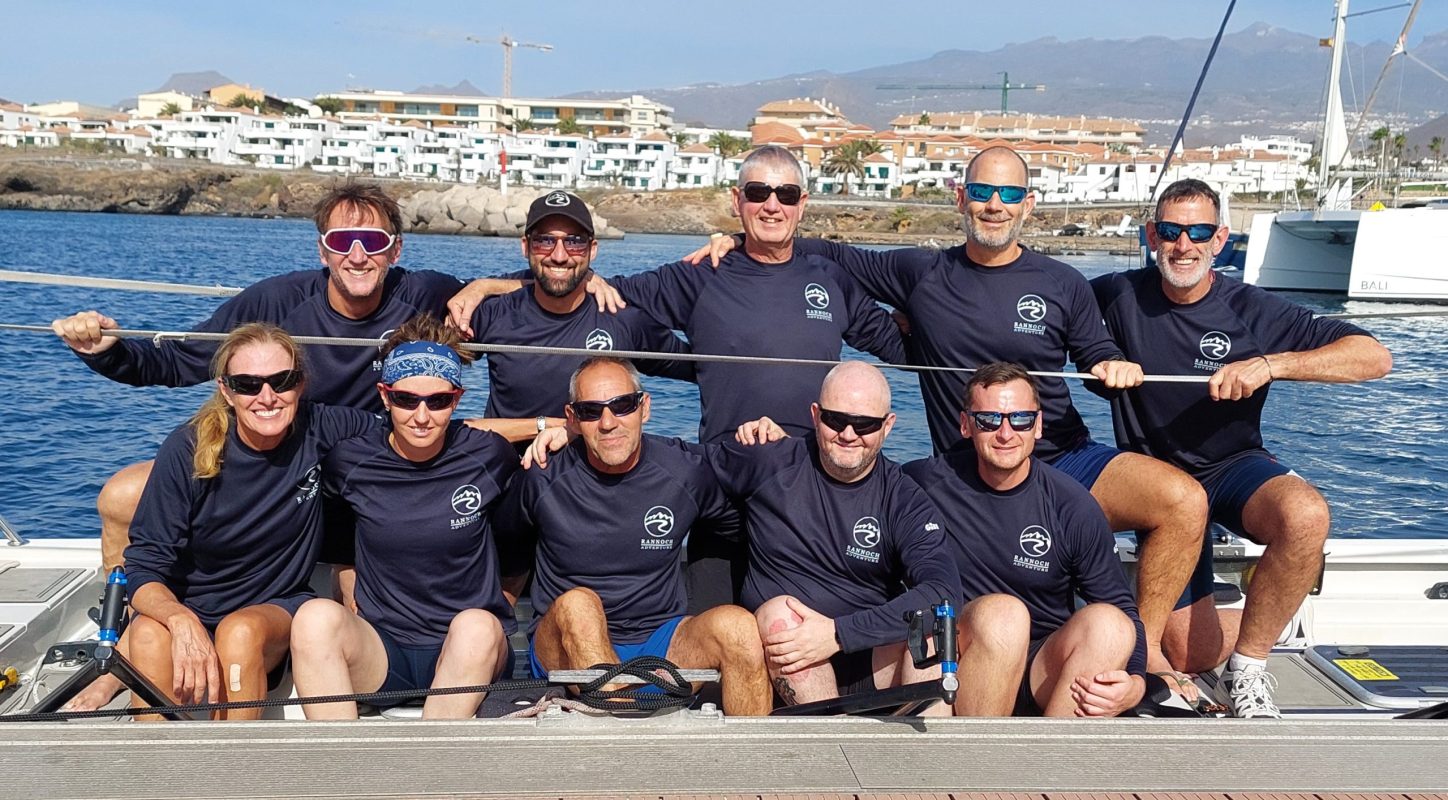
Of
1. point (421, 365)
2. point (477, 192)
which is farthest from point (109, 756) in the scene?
point (477, 192)

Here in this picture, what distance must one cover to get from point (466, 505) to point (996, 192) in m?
2.22

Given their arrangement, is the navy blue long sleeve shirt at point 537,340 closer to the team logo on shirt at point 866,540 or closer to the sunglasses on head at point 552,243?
the sunglasses on head at point 552,243

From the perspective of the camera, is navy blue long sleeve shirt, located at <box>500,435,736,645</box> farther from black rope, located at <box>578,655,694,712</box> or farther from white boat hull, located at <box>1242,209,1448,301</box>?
white boat hull, located at <box>1242,209,1448,301</box>

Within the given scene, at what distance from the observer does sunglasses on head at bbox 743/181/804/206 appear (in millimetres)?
4535

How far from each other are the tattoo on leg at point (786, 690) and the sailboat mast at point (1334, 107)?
32290 millimetres

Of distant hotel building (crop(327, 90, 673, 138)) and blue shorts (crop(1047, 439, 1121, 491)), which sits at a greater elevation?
distant hotel building (crop(327, 90, 673, 138))

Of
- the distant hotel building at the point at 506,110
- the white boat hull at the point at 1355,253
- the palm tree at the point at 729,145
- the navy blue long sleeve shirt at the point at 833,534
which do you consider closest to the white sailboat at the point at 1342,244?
the white boat hull at the point at 1355,253

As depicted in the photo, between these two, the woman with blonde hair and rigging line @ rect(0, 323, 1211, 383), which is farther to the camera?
rigging line @ rect(0, 323, 1211, 383)

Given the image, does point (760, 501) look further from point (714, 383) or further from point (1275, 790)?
point (1275, 790)

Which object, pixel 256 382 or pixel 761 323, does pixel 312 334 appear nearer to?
pixel 256 382

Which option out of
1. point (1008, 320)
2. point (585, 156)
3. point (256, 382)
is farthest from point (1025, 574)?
point (585, 156)

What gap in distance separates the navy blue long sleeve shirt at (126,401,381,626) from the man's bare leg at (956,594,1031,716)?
6.73 ft

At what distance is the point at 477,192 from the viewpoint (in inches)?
2800

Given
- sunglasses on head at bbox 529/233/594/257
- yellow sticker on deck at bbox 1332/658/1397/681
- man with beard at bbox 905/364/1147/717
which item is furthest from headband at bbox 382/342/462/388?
yellow sticker on deck at bbox 1332/658/1397/681
